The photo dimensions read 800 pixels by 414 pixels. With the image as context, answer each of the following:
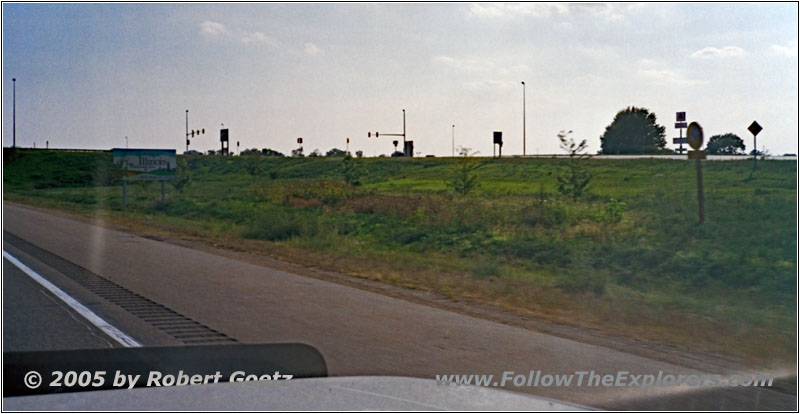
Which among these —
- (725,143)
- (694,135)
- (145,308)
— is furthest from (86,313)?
(725,143)

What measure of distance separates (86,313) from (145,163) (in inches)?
1328

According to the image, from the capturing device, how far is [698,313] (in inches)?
489

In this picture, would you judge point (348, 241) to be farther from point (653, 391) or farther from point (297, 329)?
point (653, 391)

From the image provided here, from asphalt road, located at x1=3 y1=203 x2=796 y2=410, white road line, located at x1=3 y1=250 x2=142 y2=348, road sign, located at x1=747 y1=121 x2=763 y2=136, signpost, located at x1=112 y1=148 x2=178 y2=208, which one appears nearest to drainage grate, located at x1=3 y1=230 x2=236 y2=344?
asphalt road, located at x1=3 y1=203 x2=796 y2=410

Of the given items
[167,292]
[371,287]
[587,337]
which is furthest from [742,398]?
[167,292]

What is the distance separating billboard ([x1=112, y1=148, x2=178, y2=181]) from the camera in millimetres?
42281

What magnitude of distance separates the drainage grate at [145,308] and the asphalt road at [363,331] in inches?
4.4

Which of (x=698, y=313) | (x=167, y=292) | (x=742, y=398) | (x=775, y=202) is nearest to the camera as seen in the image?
(x=742, y=398)

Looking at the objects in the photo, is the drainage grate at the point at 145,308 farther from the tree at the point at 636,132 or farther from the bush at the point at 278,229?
the tree at the point at 636,132

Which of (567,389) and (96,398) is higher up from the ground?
(96,398)

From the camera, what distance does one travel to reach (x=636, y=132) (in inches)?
4496

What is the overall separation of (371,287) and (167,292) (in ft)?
11.3

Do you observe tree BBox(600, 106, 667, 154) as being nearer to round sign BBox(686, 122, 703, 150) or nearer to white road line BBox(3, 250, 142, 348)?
round sign BBox(686, 122, 703, 150)
